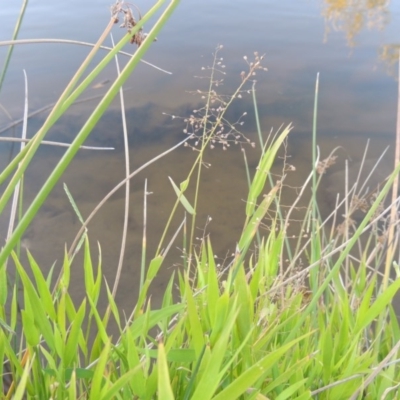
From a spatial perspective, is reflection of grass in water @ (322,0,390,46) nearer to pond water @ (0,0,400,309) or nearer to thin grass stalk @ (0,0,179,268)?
pond water @ (0,0,400,309)

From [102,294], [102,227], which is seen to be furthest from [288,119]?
[102,294]

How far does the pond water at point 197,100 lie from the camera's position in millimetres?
2012

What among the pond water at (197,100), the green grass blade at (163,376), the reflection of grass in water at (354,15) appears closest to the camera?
the green grass blade at (163,376)

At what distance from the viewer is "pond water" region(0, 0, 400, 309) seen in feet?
6.60

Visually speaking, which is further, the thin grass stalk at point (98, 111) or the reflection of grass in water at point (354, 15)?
the reflection of grass in water at point (354, 15)

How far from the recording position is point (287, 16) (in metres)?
3.77

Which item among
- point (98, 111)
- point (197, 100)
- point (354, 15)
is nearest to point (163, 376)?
point (98, 111)

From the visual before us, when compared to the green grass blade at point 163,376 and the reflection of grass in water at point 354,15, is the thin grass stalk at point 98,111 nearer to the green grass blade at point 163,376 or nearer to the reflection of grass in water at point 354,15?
the green grass blade at point 163,376

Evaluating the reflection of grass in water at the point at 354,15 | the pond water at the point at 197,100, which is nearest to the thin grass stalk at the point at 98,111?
the pond water at the point at 197,100

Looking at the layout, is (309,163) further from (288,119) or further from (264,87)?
(264,87)

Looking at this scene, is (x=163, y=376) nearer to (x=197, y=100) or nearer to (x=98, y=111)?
(x=98, y=111)

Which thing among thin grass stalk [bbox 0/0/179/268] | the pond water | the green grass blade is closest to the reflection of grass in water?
the pond water

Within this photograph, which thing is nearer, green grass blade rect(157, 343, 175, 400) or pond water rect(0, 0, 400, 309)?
green grass blade rect(157, 343, 175, 400)

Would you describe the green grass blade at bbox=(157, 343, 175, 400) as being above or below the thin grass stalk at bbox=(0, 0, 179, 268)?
below
